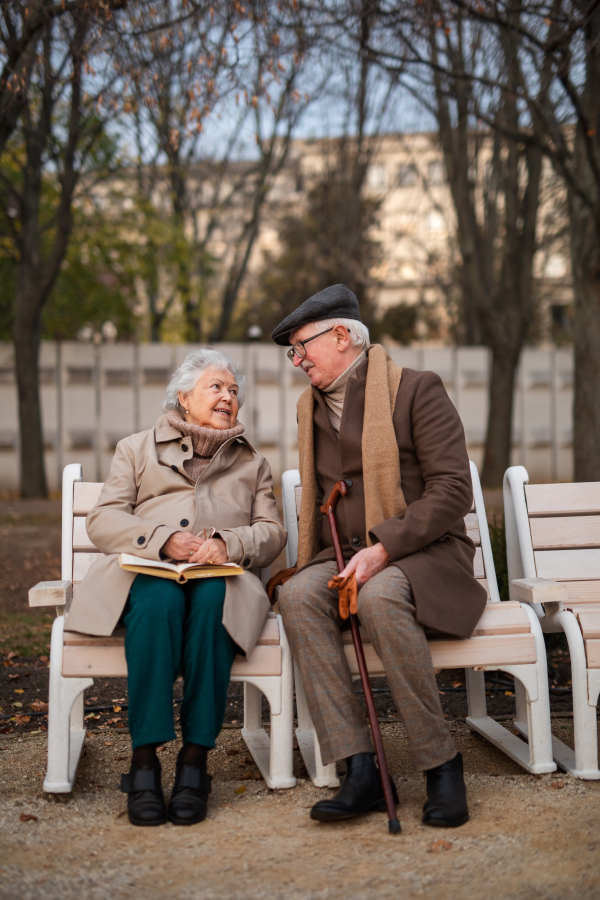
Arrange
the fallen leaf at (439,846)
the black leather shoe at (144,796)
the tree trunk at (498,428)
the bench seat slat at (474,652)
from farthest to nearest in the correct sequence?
the tree trunk at (498,428) → the bench seat slat at (474,652) → the black leather shoe at (144,796) → the fallen leaf at (439,846)

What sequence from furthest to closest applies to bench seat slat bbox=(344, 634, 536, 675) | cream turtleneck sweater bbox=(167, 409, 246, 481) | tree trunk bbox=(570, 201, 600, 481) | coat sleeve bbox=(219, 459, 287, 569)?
tree trunk bbox=(570, 201, 600, 481), cream turtleneck sweater bbox=(167, 409, 246, 481), coat sleeve bbox=(219, 459, 287, 569), bench seat slat bbox=(344, 634, 536, 675)

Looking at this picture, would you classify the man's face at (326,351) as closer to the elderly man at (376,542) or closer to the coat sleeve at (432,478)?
the elderly man at (376,542)

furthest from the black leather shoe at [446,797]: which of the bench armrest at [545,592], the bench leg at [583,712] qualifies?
the bench armrest at [545,592]

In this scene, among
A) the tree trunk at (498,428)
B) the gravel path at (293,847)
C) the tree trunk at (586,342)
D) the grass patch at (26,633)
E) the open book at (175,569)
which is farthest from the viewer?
the tree trunk at (498,428)

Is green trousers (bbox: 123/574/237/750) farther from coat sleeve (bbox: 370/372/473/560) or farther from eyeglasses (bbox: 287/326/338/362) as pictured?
eyeglasses (bbox: 287/326/338/362)

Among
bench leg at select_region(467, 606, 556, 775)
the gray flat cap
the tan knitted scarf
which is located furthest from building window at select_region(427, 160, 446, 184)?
bench leg at select_region(467, 606, 556, 775)

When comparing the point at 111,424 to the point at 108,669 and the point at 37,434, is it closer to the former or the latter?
the point at 37,434

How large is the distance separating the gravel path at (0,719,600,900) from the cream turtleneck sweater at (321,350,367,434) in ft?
4.44

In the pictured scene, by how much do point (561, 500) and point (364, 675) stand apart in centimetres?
133

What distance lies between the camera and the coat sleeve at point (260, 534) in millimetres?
3154

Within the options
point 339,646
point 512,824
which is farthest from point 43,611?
point 512,824

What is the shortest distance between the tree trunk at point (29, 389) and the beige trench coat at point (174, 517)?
8008mm

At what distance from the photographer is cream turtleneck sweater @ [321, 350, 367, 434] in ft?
11.2

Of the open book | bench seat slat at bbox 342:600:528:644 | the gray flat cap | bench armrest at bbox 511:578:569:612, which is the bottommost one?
bench seat slat at bbox 342:600:528:644
